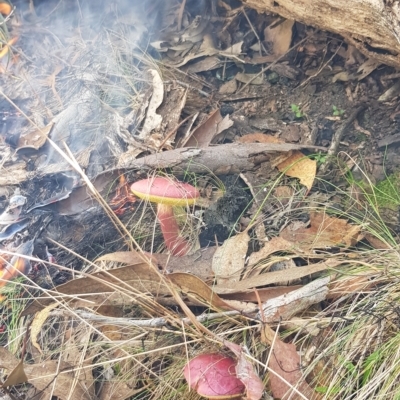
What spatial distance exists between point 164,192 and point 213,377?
0.80 metres

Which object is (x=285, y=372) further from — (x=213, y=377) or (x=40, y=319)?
(x=40, y=319)

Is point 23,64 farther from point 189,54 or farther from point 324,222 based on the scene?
point 324,222

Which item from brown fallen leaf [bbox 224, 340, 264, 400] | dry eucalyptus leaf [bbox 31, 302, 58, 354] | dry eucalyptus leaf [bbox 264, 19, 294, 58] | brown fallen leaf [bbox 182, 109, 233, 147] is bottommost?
dry eucalyptus leaf [bbox 31, 302, 58, 354]

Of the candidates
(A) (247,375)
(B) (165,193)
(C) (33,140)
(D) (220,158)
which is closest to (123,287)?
(B) (165,193)

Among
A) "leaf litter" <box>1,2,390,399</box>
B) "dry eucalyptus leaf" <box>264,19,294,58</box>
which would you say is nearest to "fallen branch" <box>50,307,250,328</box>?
"leaf litter" <box>1,2,390,399</box>

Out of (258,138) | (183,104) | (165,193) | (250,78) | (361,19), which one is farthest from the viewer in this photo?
(250,78)

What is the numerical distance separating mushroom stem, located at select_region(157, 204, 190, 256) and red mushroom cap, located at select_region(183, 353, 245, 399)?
2.31ft

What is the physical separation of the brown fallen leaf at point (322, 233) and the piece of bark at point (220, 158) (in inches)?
17.4

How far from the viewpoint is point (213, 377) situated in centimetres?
170

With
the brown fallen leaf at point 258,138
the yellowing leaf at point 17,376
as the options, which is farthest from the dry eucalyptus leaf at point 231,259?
the yellowing leaf at point 17,376

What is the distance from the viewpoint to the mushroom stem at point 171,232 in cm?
239

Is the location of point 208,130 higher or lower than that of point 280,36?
lower

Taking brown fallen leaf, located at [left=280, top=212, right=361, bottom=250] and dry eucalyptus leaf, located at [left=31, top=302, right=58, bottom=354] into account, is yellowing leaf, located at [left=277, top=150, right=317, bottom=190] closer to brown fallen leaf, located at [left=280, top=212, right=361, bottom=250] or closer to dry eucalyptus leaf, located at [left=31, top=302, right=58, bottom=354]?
brown fallen leaf, located at [left=280, top=212, right=361, bottom=250]

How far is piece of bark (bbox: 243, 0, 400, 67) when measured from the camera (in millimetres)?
2139
